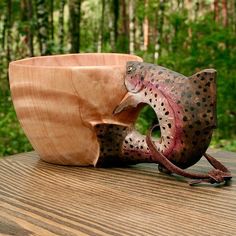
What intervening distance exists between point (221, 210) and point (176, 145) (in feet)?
0.62

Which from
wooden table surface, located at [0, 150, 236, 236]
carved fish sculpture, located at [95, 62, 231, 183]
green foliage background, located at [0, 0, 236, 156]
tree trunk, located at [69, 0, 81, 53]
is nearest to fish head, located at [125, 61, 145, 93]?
carved fish sculpture, located at [95, 62, 231, 183]

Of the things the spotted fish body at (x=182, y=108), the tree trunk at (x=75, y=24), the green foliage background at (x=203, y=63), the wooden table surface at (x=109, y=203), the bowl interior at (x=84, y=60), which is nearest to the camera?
the wooden table surface at (x=109, y=203)

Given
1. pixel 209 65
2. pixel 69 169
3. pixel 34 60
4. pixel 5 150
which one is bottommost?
pixel 5 150

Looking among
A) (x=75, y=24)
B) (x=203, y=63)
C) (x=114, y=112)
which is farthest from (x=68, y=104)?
(x=75, y=24)

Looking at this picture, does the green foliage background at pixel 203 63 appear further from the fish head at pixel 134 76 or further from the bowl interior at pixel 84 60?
the fish head at pixel 134 76

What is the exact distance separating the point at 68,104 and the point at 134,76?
0.45 feet

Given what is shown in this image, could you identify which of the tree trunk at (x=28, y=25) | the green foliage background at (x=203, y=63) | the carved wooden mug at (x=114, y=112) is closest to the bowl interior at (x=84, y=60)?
the carved wooden mug at (x=114, y=112)

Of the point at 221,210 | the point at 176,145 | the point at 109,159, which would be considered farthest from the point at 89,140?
the point at 221,210

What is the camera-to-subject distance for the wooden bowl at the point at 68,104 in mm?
1016

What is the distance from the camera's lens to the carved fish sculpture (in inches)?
36.3

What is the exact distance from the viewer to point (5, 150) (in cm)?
329

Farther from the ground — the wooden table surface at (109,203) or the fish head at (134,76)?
the fish head at (134,76)

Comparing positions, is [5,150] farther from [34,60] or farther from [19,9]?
[19,9]

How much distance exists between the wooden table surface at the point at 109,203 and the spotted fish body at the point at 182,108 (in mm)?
58
